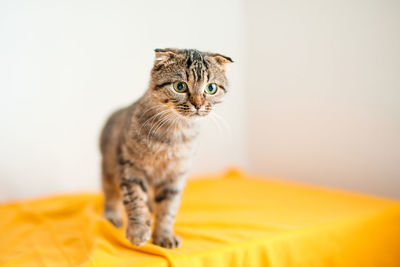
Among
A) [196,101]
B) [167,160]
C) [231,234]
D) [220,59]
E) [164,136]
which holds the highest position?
[220,59]

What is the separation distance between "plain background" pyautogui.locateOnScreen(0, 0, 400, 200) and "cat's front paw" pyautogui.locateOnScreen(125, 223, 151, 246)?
102cm

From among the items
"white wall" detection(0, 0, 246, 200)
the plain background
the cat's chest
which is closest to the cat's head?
the cat's chest

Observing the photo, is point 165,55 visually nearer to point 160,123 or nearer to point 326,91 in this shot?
point 160,123

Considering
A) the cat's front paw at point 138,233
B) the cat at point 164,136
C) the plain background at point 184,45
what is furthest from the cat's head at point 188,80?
the plain background at point 184,45

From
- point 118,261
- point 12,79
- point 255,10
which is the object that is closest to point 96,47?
point 12,79

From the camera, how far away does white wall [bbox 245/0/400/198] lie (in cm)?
195

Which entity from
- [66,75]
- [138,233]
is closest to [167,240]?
[138,233]

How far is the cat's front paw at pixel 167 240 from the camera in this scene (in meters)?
1.25

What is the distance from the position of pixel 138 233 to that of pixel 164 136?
0.40m

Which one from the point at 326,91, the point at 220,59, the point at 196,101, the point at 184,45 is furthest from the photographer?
the point at 184,45

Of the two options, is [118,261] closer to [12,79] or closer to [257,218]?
[257,218]

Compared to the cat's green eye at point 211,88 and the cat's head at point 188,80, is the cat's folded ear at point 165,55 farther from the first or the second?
the cat's green eye at point 211,88

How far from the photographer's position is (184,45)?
2582 mm

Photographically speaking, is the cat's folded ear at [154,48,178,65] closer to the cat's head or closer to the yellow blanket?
the cat's head
